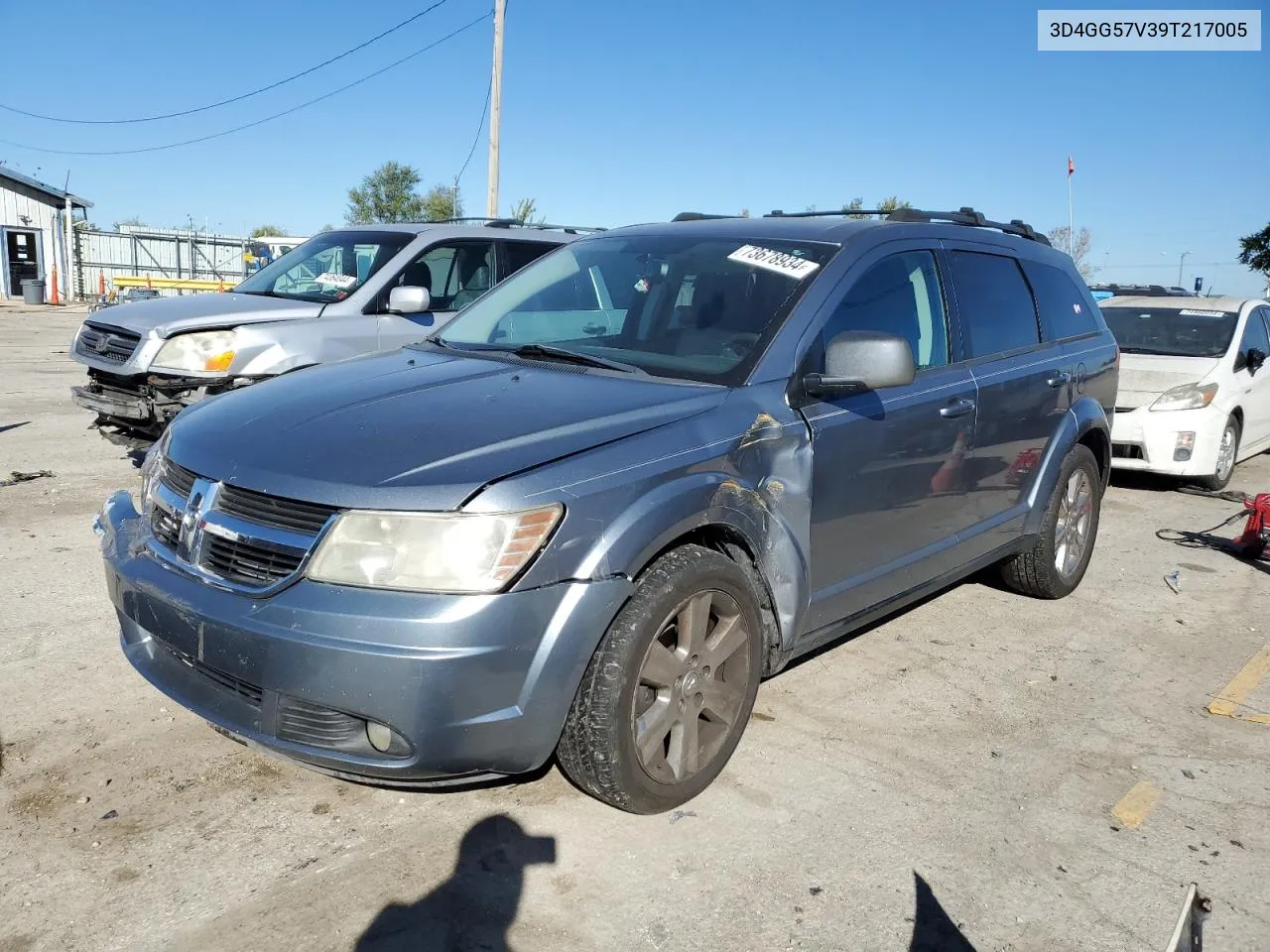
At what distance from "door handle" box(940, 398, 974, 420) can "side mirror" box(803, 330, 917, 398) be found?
674 mm

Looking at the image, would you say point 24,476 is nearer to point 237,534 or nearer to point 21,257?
point 237,534

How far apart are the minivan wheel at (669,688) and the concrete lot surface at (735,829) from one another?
180mm

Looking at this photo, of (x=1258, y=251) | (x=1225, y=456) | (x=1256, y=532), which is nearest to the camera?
(x=1256, y=532)

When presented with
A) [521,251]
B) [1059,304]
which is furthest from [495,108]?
[1059,304]

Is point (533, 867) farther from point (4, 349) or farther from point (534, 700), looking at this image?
point (4, 349)

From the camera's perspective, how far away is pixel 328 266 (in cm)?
783

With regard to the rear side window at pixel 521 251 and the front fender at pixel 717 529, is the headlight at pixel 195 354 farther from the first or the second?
the front fender at pixel 717 529

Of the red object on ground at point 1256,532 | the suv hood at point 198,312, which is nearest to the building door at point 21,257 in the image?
the suv hood at point 198,312

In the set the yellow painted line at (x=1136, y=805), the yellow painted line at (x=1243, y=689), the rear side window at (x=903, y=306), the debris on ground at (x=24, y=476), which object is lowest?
the yellow painted line at (x=1243, y=689)

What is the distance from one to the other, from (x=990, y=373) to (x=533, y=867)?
9.46 ft

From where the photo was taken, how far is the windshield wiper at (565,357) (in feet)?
12.0

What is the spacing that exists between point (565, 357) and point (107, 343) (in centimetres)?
465

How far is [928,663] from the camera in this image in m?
4.62

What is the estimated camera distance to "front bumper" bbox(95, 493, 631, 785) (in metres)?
2.57
